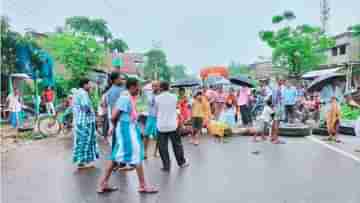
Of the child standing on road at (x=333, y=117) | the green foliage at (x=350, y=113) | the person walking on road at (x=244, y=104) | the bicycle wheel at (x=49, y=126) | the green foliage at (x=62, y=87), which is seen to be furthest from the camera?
the green foliage at (x=62, y=87)

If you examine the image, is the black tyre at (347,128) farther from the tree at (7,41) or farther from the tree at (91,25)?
the tree at (91,25)

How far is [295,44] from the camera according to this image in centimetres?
2745

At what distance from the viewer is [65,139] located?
10.6 m

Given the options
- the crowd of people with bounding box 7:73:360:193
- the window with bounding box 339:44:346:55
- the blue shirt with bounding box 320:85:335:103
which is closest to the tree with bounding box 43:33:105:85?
the crowd of people with bounding box 7:73:360:193

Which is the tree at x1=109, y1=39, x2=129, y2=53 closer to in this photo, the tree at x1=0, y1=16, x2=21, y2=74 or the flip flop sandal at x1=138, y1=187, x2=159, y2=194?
the tree at x1=0, y1=16, x2=21, y2=74

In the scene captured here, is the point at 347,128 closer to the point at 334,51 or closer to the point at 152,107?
the point at 152,107

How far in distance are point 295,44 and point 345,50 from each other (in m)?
10.3

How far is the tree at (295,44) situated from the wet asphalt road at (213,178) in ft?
68.1

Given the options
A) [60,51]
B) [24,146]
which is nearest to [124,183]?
[24,146]

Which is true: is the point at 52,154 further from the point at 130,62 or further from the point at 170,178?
the point at 130,62

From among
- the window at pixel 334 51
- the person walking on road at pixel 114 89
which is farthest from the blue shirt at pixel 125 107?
the window at pixel 334 51

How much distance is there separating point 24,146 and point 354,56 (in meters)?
32.3

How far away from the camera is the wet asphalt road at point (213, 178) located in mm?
4773

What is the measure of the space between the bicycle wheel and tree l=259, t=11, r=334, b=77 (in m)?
21.2
